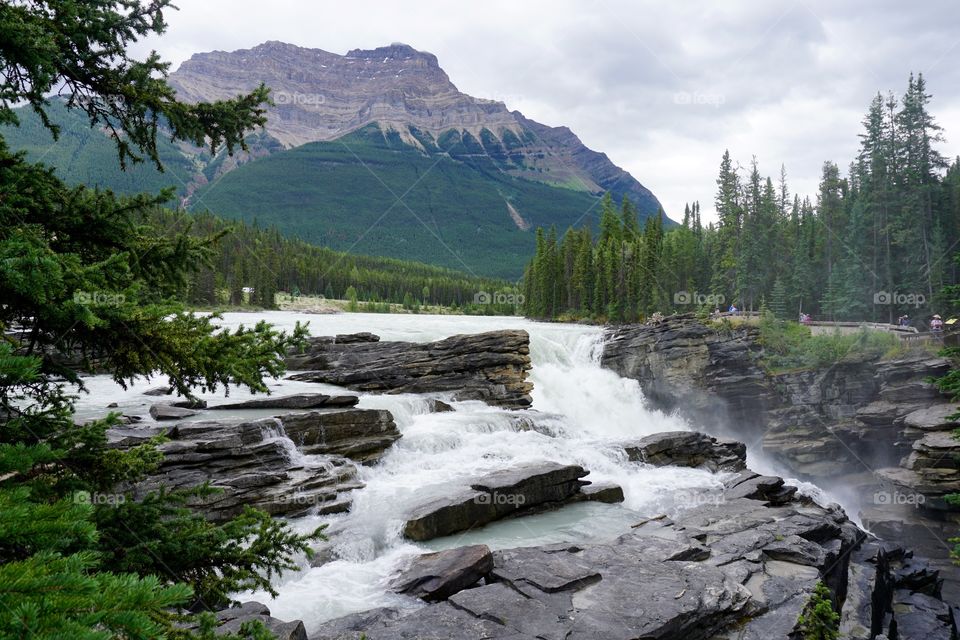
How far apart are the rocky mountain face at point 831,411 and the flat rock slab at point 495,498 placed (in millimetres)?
21548

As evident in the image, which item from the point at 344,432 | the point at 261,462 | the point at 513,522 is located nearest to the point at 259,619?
the point at 261,462

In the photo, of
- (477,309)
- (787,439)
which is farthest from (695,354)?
(477,309)

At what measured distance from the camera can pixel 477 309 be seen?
124438 millimetres

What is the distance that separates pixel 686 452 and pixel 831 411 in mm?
23725

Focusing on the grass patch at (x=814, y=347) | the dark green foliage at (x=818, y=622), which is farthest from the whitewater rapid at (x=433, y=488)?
the grass patch at (x=814, y=347)

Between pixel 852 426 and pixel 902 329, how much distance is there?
364 inches

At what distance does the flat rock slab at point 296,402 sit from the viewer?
20531 millimetres

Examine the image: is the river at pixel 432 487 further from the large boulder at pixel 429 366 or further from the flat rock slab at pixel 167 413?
the large boulder at pixel 429 366

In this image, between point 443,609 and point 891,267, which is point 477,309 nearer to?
point 891,267

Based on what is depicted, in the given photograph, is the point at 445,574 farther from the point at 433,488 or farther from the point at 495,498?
the point at 433,488

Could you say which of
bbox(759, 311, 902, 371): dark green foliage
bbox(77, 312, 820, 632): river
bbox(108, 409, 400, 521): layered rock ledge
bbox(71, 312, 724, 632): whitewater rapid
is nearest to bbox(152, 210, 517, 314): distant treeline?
bbox(759, 311, 902, 371): dark green foliage

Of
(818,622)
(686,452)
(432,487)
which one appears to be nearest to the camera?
(818,622)

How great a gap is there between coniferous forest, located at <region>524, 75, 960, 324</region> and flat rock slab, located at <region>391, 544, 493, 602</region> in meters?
51.8

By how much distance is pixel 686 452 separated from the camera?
24.2 metres
